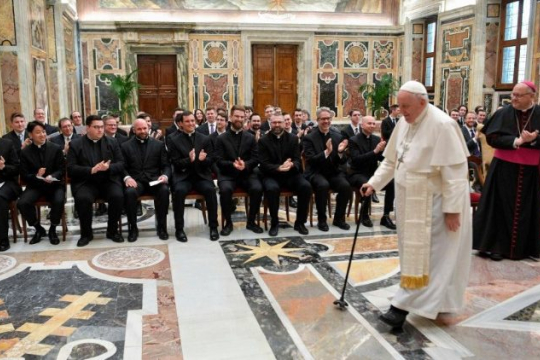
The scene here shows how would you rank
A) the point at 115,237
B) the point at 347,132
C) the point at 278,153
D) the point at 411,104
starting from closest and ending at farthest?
the point at 411,104, the point at 115,237, the point at 278,153, the point at 347,132

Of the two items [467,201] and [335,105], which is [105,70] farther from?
[467,201]

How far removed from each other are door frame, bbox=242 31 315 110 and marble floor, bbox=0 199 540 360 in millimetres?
8185

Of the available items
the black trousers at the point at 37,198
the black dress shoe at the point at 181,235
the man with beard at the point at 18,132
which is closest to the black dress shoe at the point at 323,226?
the black dress shoe at the point at 181,235

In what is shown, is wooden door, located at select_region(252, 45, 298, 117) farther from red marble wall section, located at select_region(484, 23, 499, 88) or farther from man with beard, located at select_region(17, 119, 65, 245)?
man with beard, located at select_region(17, 119, 65, 245)

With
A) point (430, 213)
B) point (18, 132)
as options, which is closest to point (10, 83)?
point (18, 132)

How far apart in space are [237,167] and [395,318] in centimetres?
315

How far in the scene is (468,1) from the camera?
10.8 meters

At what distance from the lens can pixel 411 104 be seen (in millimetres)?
3453

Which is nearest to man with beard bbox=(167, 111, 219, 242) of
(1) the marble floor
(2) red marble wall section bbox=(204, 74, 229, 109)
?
(1) the marble floor

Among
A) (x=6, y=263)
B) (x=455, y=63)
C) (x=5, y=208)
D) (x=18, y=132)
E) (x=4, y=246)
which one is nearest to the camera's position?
(x=6, y=263)

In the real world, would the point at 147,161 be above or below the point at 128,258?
above

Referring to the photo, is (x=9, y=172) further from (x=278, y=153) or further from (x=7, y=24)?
(x=278, y=153)

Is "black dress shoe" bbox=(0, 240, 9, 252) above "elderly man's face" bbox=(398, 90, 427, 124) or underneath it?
underneath

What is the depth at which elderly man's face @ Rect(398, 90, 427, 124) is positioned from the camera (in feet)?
11.3
